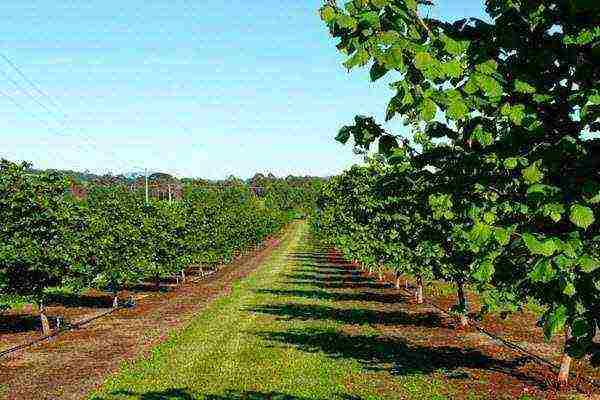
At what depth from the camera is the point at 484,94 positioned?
4.72 meters

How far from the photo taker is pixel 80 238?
29.9 m

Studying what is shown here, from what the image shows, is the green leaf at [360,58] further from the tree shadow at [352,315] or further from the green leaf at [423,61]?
the tree shadow at [352,315]

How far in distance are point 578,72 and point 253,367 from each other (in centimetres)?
1689

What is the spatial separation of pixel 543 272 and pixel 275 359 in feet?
58.3

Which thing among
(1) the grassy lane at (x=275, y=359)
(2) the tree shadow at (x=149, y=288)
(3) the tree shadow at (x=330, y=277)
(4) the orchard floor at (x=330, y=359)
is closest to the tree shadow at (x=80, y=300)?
(2) the tree shadow at (x=149, y=288)

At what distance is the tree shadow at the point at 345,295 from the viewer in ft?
120

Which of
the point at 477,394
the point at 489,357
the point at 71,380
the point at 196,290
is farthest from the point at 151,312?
the point at 477,394

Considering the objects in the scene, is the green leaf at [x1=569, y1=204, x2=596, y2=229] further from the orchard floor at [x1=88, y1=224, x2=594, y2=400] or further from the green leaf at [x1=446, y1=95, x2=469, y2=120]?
the orchard floor at [x1=88, y1=224, x2=594, y2=400]

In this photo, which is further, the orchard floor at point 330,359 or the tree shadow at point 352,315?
the tree shadow at point 352,315

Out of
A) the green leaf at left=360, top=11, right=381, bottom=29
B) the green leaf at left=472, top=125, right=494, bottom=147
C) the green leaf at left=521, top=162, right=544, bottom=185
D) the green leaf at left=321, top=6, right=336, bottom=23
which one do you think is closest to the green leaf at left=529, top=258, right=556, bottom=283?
the green leaf at left=521, top=162, right=544, bottom=185

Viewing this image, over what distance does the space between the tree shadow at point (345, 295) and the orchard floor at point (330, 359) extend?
1.54 feet

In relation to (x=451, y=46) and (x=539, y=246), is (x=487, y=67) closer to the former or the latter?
(x=451, y=46)

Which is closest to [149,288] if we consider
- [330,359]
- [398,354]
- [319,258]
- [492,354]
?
[330,359]

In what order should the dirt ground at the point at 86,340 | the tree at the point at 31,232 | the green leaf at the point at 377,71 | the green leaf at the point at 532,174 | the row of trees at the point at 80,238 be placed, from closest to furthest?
1. the green leaf at the point at 377,71
2. the green leaf at the point at 532,174
3. the dirt ground at the point at 86,340
4. the tree at the point at 31,232
5. the row of trees at the point at 80,238
